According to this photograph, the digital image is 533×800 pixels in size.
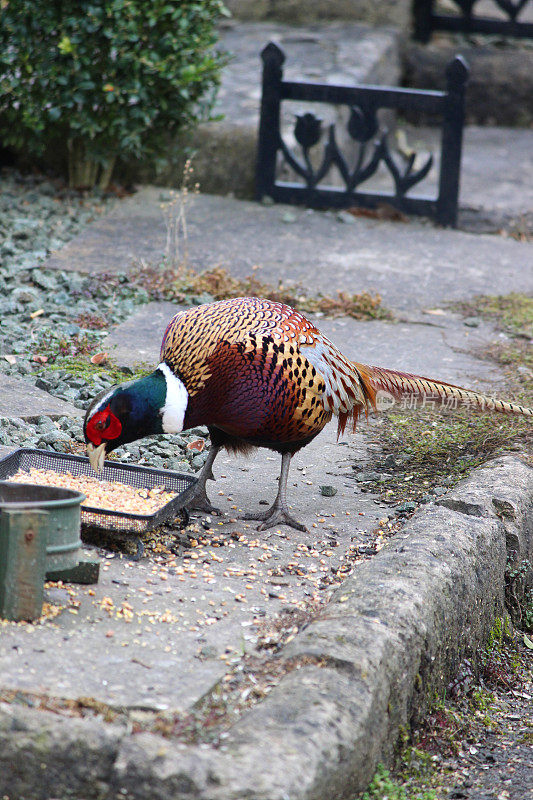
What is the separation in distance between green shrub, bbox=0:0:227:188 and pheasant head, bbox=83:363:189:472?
353cm

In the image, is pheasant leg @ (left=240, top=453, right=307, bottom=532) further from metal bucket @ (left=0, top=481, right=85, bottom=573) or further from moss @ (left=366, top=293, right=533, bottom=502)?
metal bucket @ (left=0, top=481, right=85, bottom=573)

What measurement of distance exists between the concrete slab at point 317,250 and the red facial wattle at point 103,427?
275 cm

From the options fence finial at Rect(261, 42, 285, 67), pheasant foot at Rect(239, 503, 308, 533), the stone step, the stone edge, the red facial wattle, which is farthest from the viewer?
the stone step

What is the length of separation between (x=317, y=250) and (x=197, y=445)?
2.57 meters

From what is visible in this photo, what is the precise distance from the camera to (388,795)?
2.45 m

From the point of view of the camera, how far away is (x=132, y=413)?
3055 mm

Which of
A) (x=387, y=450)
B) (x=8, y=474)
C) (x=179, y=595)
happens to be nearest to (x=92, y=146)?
(x=387, y=450)

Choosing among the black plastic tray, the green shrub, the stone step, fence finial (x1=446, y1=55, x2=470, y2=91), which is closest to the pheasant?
the black plastic tray

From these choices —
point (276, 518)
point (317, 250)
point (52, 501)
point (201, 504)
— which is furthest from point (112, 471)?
point (317, 250)

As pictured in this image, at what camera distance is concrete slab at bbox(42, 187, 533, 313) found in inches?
231

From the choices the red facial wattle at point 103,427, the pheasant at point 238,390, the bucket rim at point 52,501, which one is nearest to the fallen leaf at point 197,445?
the pheasant at point 238,390

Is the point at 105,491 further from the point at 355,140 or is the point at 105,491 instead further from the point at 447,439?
the point at 355,140

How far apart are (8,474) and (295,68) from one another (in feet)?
18.1

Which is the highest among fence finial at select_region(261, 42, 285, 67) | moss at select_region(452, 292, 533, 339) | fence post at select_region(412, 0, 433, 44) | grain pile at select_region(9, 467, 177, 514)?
fence post at select_region(412, 0, 433, 44)
